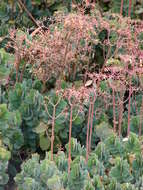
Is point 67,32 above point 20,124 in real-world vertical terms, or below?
above

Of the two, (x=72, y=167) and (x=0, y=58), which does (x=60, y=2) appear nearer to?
(x=0, y=58)

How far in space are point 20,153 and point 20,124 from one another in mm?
336

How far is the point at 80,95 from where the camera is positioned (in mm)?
3154

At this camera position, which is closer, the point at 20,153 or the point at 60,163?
the point at 60,163

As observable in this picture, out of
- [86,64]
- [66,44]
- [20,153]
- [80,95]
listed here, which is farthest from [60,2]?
[80,95]

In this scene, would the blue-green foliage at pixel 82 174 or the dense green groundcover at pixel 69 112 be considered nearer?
the blue-green foliage at pixel 82 174

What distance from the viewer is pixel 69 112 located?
150 inches

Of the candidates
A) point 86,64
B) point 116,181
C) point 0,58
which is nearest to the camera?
point 116,181

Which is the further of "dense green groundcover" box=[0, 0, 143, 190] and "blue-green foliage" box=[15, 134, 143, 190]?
"dense green groundcover" box=[0, 0, 143, 190]

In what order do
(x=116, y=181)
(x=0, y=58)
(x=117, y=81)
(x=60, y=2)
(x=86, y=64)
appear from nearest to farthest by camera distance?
1. (x=116, y=181)
2. (x=117, y=81)
3. (x=0, y=58)
4. (x=86, y=64)
5. (x=60, y=2)

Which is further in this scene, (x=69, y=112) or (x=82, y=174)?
(x=69, y=112)

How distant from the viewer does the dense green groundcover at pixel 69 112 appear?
3115mm

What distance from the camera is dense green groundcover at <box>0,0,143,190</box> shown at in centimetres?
312

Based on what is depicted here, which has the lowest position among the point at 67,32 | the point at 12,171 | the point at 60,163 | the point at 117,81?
the point at 12,171
